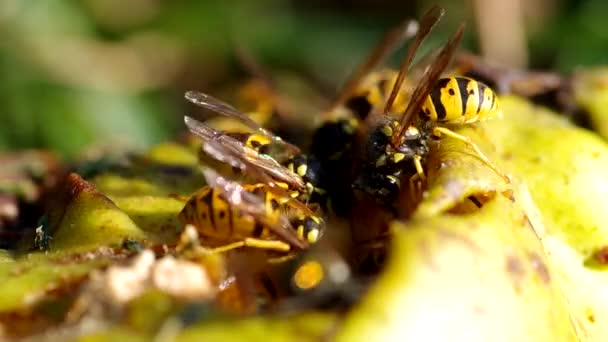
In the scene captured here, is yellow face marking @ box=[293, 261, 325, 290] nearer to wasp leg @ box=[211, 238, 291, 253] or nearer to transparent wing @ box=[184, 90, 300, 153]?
wasp leg @ box=[211, 238, 291, 253]

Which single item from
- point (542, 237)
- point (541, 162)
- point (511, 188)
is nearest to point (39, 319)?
point (511, 188)

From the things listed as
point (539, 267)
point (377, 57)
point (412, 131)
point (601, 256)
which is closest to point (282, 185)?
point (412, 131)

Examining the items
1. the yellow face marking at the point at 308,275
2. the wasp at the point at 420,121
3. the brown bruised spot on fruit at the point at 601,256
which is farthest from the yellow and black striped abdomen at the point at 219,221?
the brown bruised spot on fruit at the point at 601,256

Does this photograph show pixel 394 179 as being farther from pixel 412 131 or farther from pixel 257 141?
pixel 257 141

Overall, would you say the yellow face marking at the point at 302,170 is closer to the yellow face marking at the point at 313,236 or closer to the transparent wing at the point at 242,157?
the transparent wing at the point at 242,157

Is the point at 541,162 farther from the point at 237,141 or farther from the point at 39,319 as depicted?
the point at 39,319
